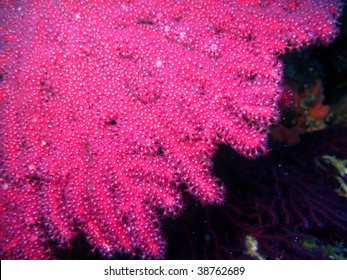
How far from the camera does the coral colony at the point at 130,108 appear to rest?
1.92m

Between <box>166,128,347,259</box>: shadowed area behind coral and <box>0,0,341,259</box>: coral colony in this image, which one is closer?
<box>0,0,341,259</box>: coral colony

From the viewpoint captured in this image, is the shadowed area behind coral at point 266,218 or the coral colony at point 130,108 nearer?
the coral colony at point 130,108

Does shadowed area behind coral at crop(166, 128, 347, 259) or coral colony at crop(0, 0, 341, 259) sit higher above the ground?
coral colony at crop(0, 0, 341, 259)

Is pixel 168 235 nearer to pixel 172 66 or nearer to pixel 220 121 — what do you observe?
pixel 220 121

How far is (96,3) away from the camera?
221cm

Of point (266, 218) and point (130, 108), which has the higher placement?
point (130, 108)

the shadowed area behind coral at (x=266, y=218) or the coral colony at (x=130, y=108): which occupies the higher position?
the coral colony at (x=130, y=108)

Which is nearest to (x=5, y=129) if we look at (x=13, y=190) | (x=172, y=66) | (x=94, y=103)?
(x=13, y=190)

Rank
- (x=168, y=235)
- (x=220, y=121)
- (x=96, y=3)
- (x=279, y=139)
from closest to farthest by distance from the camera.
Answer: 1. (x=220, y=121)
2. (x=96, y=3)
3. (x=168, y=235)
4. (x=279, y=139)

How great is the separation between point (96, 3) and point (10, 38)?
85 cm

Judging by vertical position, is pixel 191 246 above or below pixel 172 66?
below

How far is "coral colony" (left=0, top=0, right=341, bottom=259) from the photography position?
75.8 inches

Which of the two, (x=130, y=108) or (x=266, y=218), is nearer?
(x=130, y=108)

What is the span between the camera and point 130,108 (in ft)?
6.40
